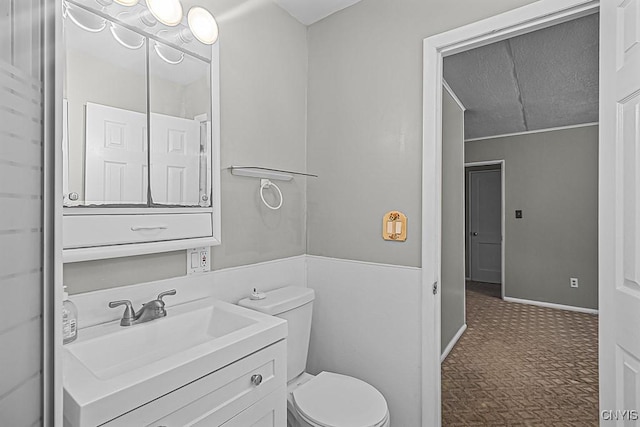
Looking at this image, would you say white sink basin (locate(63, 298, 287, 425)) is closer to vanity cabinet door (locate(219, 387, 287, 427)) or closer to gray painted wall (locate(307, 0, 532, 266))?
vanity cabinet door (locate(219, 387, 287, 427))

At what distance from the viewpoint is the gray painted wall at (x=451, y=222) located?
2.90 meters

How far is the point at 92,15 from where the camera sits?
1.23 m

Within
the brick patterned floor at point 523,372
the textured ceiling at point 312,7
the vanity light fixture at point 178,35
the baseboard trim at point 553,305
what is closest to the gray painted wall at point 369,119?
the textured ceiling at point 312,7

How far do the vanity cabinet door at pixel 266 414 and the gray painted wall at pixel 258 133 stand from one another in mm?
629

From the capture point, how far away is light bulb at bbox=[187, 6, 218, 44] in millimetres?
1491

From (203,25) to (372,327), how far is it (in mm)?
1640

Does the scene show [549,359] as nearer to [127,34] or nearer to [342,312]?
[342,312]

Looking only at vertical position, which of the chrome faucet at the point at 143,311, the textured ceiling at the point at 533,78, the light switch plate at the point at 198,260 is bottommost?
the chrome faucet at the point at 143,311

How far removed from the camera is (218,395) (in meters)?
1.10

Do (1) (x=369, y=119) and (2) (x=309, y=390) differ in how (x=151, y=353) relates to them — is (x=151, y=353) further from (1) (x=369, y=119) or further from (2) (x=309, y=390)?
(1) (x=369, y=119)

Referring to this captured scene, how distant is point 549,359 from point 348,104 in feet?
8.88

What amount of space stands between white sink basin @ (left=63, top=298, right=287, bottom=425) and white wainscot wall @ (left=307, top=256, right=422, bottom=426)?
0.69 meters

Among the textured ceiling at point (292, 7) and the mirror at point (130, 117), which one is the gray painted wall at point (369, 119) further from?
the mirror at point (130, 117)

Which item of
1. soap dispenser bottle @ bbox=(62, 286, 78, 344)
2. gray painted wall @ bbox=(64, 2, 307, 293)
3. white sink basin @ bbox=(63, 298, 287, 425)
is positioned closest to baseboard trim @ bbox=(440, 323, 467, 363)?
gray painted wall @ bbox=(64, 2, 307, 293)
